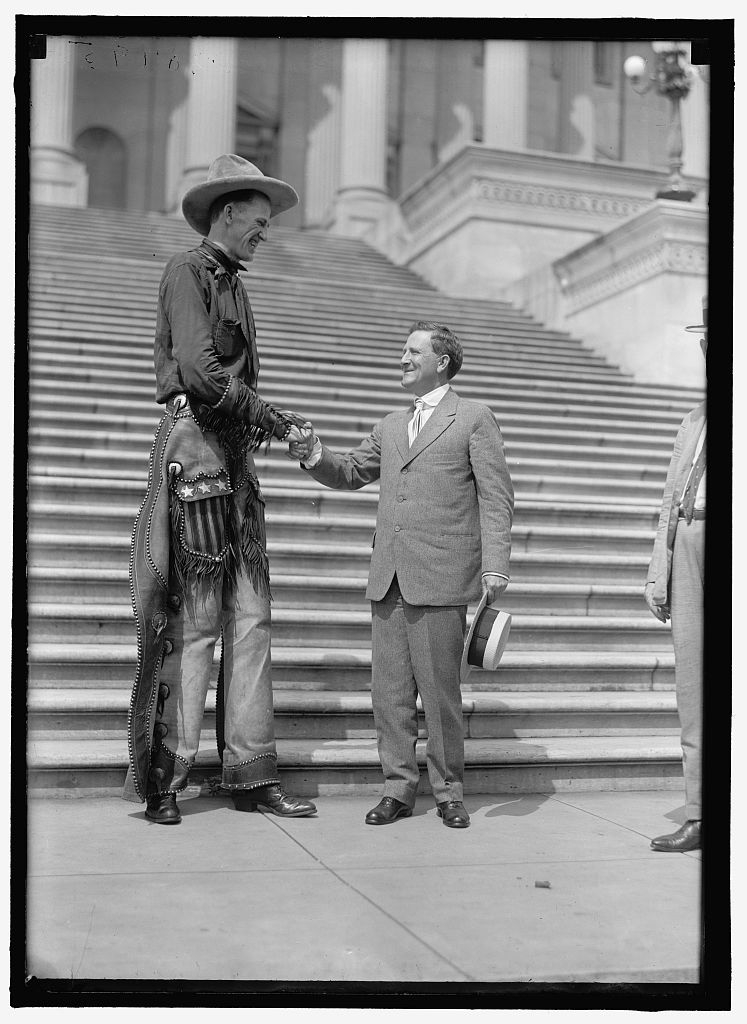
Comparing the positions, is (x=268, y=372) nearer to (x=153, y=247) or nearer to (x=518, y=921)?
(x=153, y=247)

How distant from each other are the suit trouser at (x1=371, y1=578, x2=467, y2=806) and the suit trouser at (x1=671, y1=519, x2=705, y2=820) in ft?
2.78

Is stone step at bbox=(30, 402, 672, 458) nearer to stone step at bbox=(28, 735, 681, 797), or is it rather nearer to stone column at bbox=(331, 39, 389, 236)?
stone step at bbox=(28, 735, 681, 797)

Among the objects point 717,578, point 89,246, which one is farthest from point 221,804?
point 89,246

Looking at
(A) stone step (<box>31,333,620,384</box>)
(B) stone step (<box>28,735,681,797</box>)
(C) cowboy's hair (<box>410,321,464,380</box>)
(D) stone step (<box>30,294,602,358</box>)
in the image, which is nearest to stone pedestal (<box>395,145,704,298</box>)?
(D) stone step (<box>30,294,602,358</box>)

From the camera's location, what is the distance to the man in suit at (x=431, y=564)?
4.57 meters

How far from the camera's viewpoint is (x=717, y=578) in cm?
321

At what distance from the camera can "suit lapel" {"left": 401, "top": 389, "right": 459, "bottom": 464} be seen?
185 inches

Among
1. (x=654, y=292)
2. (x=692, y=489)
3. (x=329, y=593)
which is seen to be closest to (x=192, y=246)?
(x=654, y=292)

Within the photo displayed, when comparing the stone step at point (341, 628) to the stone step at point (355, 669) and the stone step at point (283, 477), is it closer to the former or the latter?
the stone step at point (355, 669)

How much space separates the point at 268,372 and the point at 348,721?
536cm

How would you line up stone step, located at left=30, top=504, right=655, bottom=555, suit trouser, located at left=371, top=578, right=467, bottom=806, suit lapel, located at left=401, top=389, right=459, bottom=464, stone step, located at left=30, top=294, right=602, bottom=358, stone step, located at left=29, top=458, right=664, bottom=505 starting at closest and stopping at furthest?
suit trouser, located at left=371, top=578, right=467, bottom=806 → suit lapel, located at left=401, top=389, right=459, bottom=464 → stone step, located at left=30, top=504, right=655, bottom=555 → stone step, located at left=29, top=458, right=664, bottom=505 → stone step, located at left=30, top=294, right=602, bottom=358

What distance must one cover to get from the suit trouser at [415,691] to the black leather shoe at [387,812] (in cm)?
3

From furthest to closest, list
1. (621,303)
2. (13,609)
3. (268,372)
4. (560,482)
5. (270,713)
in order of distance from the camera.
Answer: (621,303) → (268,372) → (560,482) → (270,713) → (13,609)

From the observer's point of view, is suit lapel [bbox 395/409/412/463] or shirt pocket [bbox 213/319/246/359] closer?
shirt pocket [bbox 213/319/246/359]
